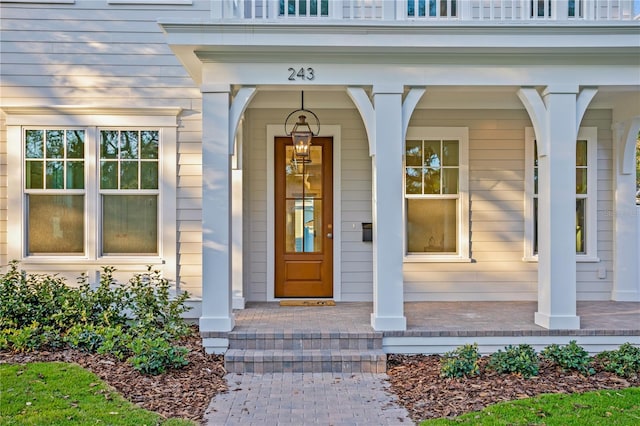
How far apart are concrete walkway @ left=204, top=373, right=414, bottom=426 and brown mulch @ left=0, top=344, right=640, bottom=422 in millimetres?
126

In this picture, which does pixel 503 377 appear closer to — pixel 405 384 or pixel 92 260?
pixel 405 384

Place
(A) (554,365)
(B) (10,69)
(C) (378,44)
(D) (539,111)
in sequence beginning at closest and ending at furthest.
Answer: (A) (554,365)
(C) (378,44)
(D) (539,111)
(B) (10,69)

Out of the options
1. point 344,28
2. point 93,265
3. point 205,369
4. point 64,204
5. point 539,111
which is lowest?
point 205,369

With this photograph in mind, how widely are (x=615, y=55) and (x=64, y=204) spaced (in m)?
6.83

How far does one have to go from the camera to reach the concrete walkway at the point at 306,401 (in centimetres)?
373

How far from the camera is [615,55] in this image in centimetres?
517

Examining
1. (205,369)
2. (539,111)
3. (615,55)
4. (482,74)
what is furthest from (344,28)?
(205,369)

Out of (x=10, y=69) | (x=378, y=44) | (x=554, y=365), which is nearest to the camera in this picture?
(x=554, y=365)

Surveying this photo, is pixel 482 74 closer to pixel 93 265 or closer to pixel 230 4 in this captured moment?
pixel 230 4

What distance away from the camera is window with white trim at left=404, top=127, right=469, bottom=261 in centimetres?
690

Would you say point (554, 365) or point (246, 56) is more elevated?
point (246, 56)

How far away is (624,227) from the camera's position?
6.90 m

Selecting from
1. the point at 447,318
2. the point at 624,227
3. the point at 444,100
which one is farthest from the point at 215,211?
the point at 624,227

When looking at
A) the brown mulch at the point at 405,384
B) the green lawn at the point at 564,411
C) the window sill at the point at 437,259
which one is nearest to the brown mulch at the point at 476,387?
the brown mulch at the point at 405,384
